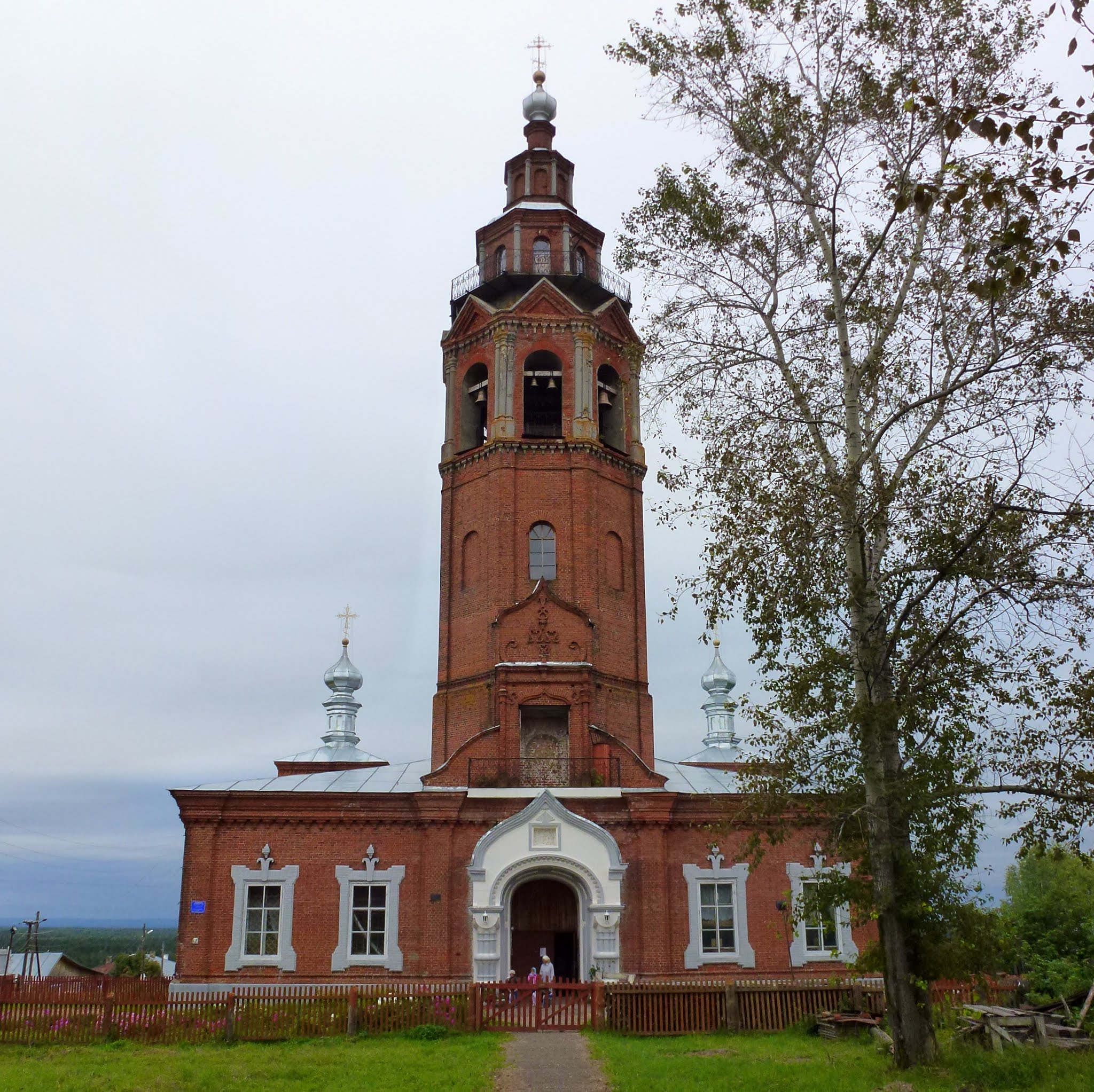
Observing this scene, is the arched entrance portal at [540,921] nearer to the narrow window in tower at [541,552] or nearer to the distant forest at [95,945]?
the narrow window in tower at [541,552]

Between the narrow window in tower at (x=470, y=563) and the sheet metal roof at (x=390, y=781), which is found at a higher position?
the narrow window in tower at (x=470, y=563)

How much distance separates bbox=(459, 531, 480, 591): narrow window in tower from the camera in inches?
1022

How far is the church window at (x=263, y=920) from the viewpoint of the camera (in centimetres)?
2228

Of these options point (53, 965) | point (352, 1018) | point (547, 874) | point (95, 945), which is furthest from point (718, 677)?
point (95, 945)

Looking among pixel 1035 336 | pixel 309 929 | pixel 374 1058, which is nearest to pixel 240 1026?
pixel 374 1058

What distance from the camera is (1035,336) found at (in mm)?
11977

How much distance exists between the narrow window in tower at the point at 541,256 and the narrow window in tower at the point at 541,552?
739 cm

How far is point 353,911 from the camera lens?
22438mm

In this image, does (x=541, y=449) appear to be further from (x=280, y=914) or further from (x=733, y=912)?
(x=280, y=914)

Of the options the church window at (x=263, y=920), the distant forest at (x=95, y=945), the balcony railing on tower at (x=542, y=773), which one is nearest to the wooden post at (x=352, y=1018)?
the church window at (x=263, y=920)

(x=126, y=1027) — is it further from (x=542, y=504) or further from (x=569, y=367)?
(x=569, y=367)

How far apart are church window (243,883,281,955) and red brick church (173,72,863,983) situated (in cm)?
4

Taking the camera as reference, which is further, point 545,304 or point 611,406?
point 611,406

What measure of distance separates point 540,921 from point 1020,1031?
1170 cm
